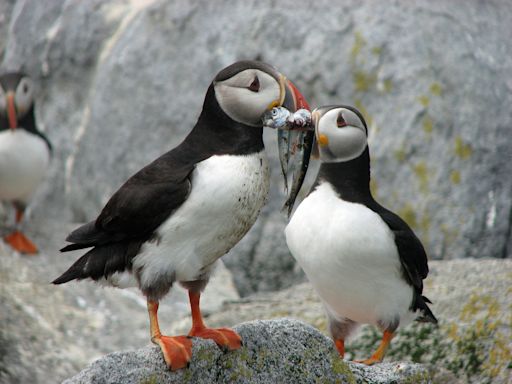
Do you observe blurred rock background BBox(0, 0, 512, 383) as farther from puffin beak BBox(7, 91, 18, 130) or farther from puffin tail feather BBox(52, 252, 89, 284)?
puffin tail feather BBox(52, 252, 89, 284)

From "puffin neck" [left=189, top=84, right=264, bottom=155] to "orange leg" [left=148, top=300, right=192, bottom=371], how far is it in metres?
0.75

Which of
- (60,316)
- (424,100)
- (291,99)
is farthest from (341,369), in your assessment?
(424,100)

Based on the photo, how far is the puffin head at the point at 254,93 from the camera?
396 centimetres

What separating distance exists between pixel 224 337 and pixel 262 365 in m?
0.23

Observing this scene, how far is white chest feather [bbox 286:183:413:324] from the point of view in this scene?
522 centimetres

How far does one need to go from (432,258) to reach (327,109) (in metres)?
2.69

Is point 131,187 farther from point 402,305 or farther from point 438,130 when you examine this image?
point 438,130

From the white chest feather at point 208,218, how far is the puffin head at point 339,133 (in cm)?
149

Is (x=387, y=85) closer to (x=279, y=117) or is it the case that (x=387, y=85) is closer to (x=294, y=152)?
(x=294, y=152)

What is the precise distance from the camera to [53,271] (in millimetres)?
7848

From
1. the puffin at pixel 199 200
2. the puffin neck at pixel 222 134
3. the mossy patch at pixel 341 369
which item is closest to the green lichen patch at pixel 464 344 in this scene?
the mossy patch at pixel 341 369

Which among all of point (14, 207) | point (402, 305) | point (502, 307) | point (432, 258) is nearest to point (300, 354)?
point (402, 305)

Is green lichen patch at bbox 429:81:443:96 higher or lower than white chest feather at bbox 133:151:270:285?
lower

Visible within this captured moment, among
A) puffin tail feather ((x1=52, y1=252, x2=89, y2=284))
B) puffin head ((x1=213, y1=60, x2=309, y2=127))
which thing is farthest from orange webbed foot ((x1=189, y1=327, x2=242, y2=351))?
puffin head ((x1=213, y1=60, x2=309, y2=127))
